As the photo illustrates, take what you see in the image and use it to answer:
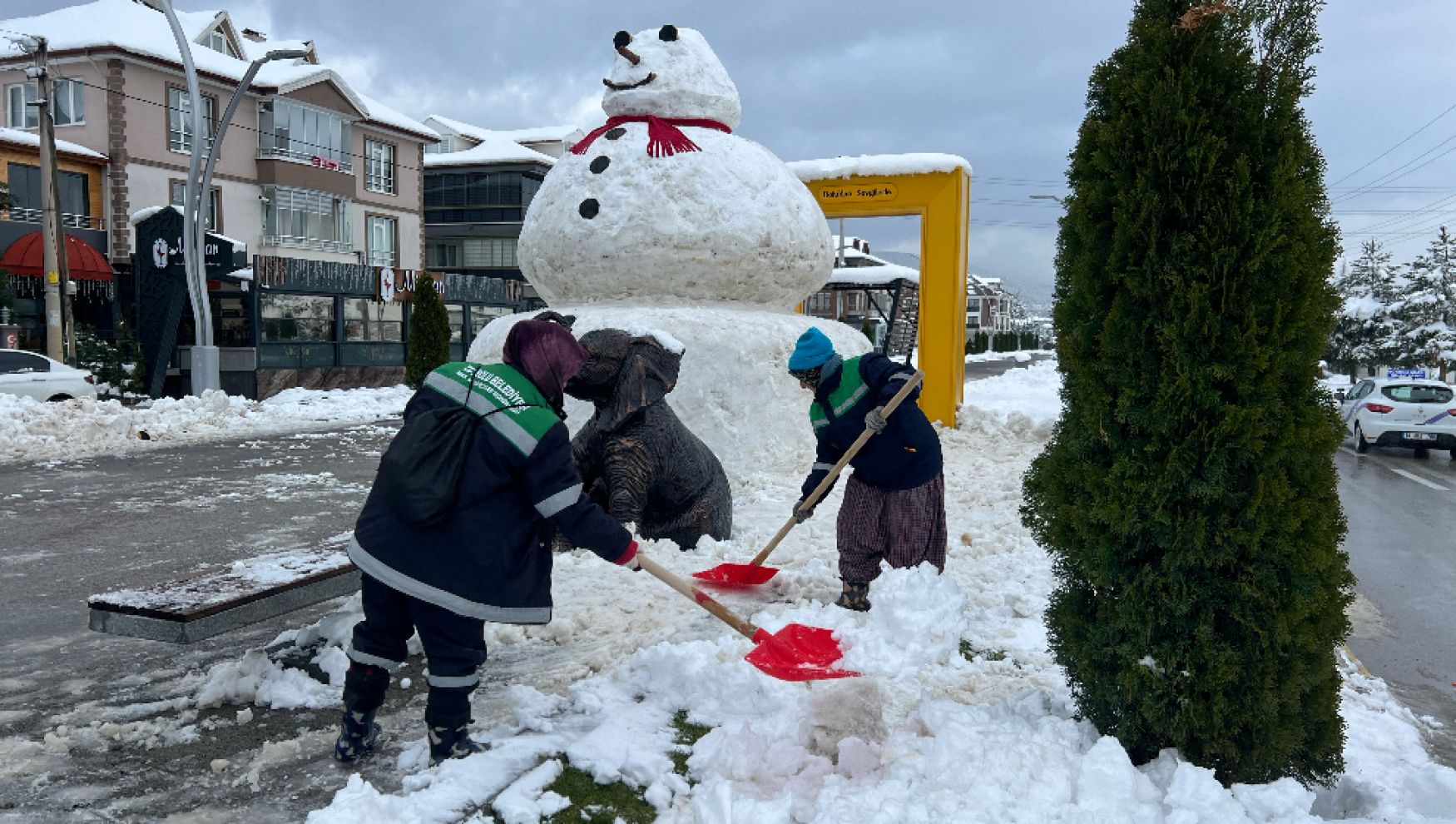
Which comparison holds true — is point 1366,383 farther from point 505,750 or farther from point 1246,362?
point 505,750

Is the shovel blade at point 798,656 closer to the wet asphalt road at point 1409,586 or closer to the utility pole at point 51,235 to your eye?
the wet asphalt road at point 1409,586

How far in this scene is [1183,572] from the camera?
2.91 meters

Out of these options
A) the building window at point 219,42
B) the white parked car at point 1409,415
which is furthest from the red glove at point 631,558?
the building window at point 219,42

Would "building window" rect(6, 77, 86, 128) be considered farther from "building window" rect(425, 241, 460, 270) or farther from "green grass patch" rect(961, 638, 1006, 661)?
"green grass patch" rect(961, 638, 1006, 661)

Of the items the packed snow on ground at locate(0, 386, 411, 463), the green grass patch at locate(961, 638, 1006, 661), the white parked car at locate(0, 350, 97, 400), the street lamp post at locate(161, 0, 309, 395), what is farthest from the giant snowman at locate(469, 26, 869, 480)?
the street lamp post at locate(161, 0, 309, 395)

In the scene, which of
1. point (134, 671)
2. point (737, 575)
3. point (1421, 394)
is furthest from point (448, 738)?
point (1421, 394)

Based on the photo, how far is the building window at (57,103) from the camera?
78.9ft

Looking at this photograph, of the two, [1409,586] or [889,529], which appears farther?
[1409,586]

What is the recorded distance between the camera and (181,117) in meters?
25.2

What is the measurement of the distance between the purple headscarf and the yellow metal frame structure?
1009 centimetres

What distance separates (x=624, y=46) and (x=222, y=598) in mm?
6389

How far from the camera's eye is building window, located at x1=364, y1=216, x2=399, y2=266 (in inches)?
1250

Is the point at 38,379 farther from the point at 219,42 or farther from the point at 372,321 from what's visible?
the point at 219,42

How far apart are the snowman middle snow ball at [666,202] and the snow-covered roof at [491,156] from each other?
33.5 meters
